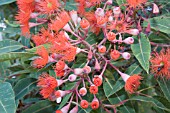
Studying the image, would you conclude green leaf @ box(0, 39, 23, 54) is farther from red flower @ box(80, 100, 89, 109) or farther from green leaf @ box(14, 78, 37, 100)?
red flower @ box(80, 100, 89, 109)

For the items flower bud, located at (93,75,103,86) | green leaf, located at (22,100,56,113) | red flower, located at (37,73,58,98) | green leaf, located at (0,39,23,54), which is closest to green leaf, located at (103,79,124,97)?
flower bud, located at (93,75,103,86)

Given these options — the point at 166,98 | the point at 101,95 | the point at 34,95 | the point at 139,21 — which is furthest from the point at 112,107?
the point at 34,95

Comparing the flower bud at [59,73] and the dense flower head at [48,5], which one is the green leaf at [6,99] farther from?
the dense flower head at [48,5]

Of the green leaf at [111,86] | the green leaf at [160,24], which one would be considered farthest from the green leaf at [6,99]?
the green leaf at [160,24]

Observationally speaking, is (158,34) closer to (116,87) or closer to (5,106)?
(116,87)

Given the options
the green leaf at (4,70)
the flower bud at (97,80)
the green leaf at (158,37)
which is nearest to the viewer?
the flower bud at (97,80)

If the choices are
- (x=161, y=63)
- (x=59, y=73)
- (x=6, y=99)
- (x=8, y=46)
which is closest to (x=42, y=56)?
(x=59, y=73)

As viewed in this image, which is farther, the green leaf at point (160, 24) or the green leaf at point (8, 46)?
the green leaf at point (8, 46)
